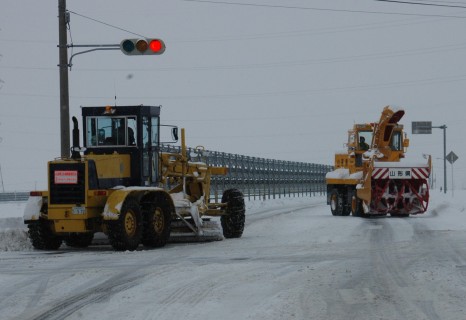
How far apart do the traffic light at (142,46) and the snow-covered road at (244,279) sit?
486 cm

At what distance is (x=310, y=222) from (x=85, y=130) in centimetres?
873

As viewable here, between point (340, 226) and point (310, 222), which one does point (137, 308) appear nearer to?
point (340, 226)

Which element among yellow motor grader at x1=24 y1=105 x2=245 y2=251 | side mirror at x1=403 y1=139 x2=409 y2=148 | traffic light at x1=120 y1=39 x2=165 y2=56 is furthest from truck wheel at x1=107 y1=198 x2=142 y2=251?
side mirror at x1=403 y1=139 x2=409 y2=148

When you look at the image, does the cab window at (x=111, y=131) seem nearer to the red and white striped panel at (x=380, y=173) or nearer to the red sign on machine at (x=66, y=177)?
the red sign on machine at (x=66, y=177)

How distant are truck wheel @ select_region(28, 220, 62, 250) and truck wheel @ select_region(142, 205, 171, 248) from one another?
1767 mm

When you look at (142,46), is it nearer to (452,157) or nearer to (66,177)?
(66,177)

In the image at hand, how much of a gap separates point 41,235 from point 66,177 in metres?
1.31

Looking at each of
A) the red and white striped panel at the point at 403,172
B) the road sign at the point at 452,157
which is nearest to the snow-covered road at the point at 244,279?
the red and white striped panel at the point at 403,172

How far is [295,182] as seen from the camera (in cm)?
6362

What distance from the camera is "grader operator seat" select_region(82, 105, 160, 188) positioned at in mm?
17891

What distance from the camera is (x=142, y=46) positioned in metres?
20.9

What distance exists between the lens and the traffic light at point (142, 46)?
2083 centimetres

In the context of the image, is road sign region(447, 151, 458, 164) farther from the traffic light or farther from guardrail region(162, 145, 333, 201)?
the traffic light

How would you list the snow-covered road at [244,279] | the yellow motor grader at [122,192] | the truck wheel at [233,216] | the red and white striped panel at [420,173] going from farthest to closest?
the red and white striped panel at [420,173] → the truck wheel at [233,216] → the yellow motor grader at [122,192] → the snow-covered road at [244,279]
